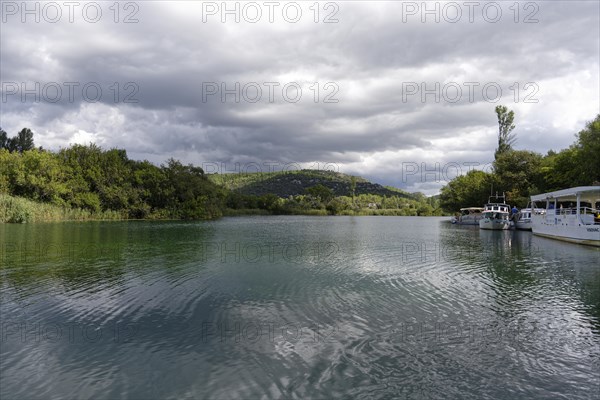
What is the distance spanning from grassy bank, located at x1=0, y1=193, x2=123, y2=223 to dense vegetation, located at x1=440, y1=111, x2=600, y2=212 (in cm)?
7083

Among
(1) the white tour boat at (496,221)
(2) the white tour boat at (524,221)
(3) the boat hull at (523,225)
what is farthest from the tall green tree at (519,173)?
(1) the white tour boat at (496,221)

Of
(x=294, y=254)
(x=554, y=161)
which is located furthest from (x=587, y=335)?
(x=554, y=161)

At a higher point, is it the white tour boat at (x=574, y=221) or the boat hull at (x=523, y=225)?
the white tour boat at (x=574, y=221)

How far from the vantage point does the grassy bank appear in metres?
52.6

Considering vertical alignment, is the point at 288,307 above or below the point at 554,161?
below

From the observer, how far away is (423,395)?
22.9 ft

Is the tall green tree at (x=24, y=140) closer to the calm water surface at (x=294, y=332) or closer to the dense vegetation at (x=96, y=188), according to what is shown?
the dense vegetation at (x=96, y=188)

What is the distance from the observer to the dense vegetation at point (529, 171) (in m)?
46.8

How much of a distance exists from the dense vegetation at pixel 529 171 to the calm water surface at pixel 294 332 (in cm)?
3466

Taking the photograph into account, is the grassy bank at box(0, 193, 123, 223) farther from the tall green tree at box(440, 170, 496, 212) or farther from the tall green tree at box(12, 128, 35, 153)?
the tall green tree at box(440, 170, 496, 212)

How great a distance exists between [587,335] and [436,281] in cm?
726

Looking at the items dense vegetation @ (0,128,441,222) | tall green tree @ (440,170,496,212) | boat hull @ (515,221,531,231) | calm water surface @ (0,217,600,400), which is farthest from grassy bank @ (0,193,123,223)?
tall green tree @ (440,170,496,212)

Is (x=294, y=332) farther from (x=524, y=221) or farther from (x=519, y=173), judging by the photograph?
(x=519, y=173)

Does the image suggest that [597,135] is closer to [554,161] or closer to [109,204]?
[554,161]
